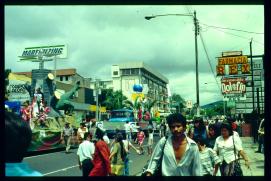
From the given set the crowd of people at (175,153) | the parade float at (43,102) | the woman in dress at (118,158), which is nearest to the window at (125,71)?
the parade float at (43,102)

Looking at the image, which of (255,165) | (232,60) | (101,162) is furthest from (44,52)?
(101,162)

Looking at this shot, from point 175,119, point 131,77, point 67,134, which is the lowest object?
point 67,134

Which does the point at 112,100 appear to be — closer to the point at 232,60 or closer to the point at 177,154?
the point at 232,60

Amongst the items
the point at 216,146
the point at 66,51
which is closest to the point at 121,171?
the point at 216,146

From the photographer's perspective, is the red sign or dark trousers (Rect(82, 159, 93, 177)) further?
the red sign

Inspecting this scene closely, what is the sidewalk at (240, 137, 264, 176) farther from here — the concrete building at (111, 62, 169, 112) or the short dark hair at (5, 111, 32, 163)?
the concrete building at (111, 62, 169, 112)

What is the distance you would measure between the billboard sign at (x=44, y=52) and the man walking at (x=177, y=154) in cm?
4326

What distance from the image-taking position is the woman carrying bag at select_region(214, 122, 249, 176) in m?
7.61

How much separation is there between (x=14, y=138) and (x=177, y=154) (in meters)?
2.70

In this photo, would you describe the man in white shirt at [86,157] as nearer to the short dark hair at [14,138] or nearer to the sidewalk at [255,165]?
the sidewalk at [255,165]

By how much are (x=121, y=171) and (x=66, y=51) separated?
4078 centimetres

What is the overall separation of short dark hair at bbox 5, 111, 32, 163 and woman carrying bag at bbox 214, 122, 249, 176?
5.96 metres

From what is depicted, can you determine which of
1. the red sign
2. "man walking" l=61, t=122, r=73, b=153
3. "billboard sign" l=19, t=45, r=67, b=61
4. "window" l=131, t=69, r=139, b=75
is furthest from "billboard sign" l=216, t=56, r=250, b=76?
"window" l=131, t=69, r=139, b=75

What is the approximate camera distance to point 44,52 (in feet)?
157
